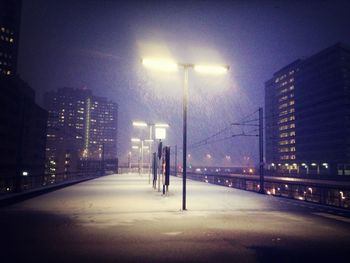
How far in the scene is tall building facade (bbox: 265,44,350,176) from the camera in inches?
4815

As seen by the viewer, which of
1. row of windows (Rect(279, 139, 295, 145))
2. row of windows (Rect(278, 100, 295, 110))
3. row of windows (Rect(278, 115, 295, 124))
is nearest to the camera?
row of windows (Rect(279, 139, 295, 145))

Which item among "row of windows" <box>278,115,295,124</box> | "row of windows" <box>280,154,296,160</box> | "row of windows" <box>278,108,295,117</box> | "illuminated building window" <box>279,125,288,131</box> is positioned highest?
"row of windows" <box>278,108,295,117</box>

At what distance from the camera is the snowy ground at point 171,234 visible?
285 inches

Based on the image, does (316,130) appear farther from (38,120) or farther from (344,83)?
(38,120)

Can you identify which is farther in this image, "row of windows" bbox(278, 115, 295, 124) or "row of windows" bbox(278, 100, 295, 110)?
"row of windows" bbox(278, 100, 295, 110)

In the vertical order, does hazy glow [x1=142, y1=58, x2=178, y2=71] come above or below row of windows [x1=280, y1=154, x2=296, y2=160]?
above

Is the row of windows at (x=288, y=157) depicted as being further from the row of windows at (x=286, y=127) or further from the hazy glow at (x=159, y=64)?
the hazy glow at (x=159, y=64)

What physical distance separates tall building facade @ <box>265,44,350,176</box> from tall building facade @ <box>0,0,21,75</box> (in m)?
111

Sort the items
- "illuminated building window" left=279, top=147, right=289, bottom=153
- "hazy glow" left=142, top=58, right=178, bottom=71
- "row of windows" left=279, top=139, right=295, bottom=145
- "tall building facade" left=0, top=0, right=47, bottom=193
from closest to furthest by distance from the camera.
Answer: "hazy glow" left=142, top=58, right=178, bottom=71 → "tall building facade" left=0, top=0, right=47, bottom=193 → "row of windows" left=279, top=139, right=295, bottom=145 → "illuminated building window" left=279, top=147, right=289, bottom=153

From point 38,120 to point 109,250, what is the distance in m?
142

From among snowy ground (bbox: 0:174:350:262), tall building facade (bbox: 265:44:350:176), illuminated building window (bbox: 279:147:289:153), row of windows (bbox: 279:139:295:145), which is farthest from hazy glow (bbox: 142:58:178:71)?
illuminated building window (bbox: 279:147:289:153)

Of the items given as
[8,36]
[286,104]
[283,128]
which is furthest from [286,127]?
[8,36]

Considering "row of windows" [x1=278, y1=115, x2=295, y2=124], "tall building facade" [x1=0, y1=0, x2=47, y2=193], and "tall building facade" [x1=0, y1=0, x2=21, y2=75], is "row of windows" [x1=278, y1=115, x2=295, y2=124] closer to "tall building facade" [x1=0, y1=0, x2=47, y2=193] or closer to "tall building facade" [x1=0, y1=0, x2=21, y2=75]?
"tall building facade" [x1=0, y1=0, x2=47, y2=193]

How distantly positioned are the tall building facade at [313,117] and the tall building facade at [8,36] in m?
111
